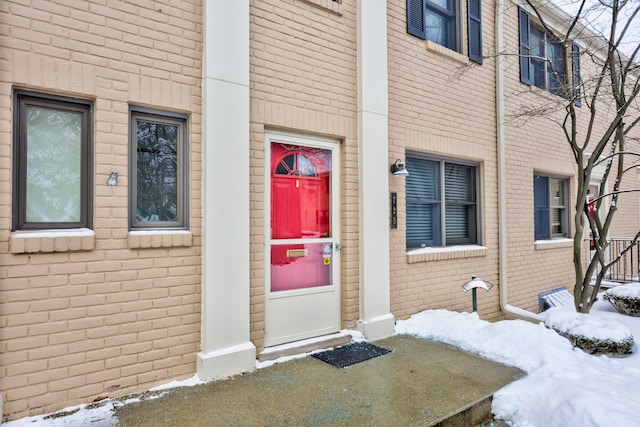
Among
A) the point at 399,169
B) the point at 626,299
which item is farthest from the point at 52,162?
the point at 626,299

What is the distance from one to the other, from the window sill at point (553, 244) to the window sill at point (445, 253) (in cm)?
182

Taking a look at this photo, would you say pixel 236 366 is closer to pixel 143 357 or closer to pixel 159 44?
pixel 143 357

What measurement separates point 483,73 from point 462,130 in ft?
4.04

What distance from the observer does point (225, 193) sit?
343cm

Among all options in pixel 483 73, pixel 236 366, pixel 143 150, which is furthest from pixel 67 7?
pixel 483 73

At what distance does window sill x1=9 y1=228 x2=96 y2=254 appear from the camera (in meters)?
2.62

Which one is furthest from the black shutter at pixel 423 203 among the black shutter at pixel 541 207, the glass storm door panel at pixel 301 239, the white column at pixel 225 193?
the black shutter at pixel 541 207

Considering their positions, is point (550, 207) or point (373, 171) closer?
point (373, 171)

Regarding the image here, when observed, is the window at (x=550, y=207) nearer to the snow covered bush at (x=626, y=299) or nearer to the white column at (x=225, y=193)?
the snow covered bush at (x=626, y=299)

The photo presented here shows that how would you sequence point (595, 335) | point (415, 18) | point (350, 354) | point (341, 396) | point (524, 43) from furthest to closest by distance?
point (524, 43) → point (415, 18) → point (595, 335) → point (350, 354) → point (341, 396)

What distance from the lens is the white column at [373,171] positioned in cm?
445

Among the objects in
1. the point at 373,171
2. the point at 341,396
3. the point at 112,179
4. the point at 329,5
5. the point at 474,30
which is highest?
the point at 474,30

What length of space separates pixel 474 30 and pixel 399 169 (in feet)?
10.5

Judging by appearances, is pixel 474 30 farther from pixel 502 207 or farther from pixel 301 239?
pixel 301 239
